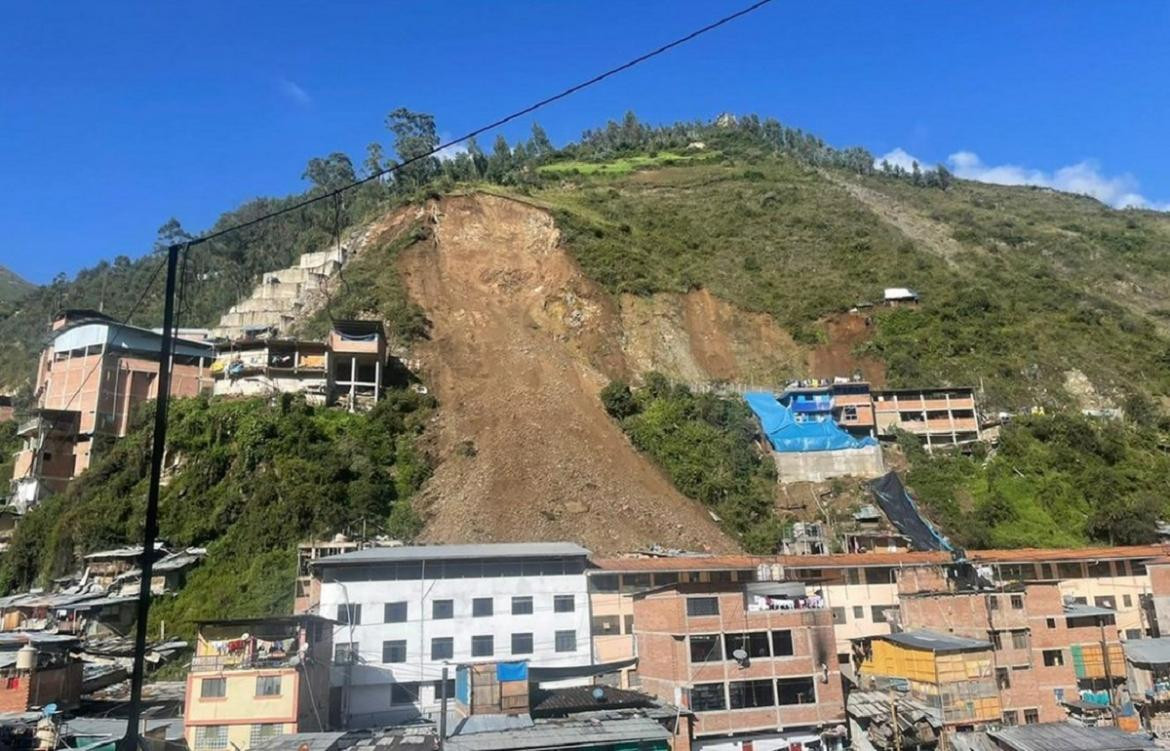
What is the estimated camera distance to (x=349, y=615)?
26.7 m

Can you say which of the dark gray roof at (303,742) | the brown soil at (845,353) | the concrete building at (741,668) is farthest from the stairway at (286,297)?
the dark gray roof at (303,742)

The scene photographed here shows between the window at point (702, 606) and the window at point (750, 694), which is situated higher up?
the window at point (702, 606)

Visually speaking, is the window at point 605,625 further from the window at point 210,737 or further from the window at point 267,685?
the window at point 210,737

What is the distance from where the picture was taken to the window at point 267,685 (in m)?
20.0

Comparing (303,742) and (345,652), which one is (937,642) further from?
(345,652)

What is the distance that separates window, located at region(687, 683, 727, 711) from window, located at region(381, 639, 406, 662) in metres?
9.90

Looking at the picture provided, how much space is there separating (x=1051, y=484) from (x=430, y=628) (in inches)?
1313

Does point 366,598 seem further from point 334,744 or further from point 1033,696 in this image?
point 1033,696

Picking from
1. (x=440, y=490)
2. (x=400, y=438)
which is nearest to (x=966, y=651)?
(x=440, y=490)

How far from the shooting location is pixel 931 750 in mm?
22234

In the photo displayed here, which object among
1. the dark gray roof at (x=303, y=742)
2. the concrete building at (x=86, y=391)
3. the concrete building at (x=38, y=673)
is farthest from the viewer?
the concrete building at (x=86, y=391)

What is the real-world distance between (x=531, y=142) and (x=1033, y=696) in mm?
91593

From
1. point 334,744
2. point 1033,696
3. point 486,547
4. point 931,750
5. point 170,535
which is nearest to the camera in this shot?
point 334,744

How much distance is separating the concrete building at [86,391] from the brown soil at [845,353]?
38942 millimetres
